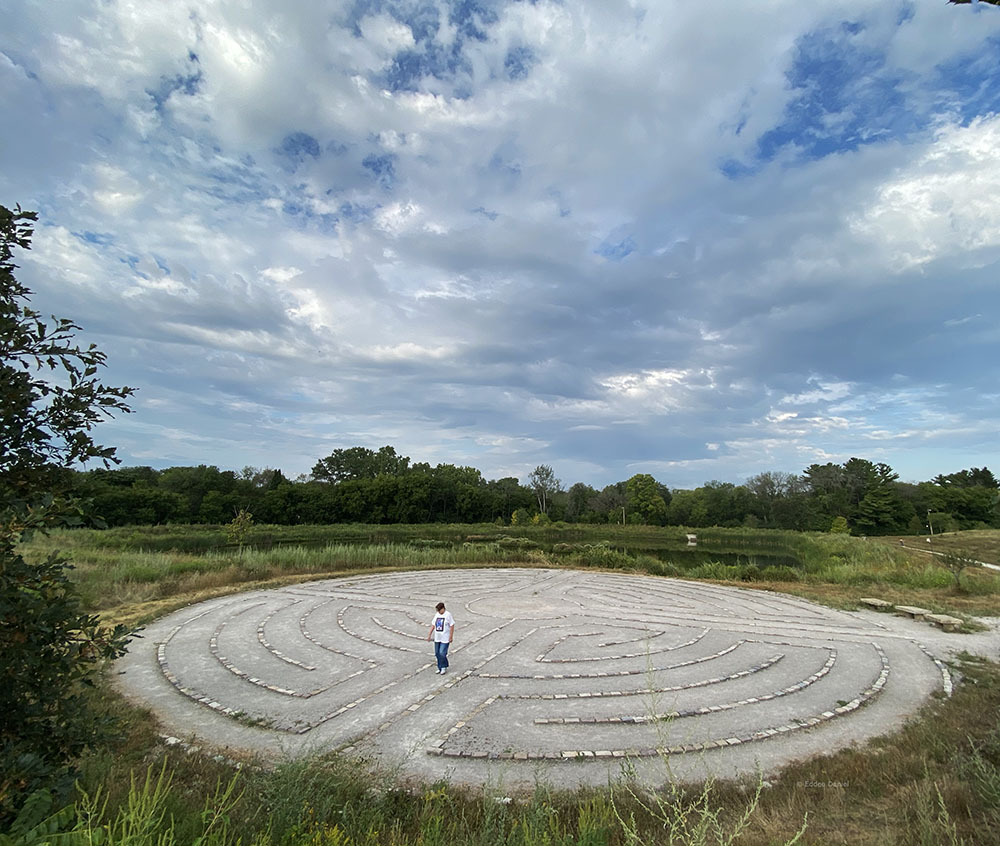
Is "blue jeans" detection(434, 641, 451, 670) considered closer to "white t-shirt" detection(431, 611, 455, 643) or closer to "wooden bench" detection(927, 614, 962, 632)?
"white t-shirt" detection(431, 611, 455, 643)

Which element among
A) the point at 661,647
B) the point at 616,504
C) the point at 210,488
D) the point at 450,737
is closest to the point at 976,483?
the point at 616,504

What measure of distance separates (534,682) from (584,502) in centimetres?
8938

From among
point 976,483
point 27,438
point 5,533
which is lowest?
point 5,533

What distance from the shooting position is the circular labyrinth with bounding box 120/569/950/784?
21.5 feet

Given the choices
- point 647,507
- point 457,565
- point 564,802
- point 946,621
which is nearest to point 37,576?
point 564,802

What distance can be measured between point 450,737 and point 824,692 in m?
6.23

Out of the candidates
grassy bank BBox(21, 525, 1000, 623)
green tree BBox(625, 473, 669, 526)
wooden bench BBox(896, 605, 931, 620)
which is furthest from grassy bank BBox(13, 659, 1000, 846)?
green tree BBox(625, 473, 669, 526)

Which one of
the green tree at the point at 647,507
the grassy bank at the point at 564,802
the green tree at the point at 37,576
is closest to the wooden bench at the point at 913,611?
the grassy bank at the point at 564,802

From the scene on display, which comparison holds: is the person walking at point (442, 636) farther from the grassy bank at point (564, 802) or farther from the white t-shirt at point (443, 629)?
the grassy bank at point (564, 802)

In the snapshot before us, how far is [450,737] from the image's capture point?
6816 millimetres

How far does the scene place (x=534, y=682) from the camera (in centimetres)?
898

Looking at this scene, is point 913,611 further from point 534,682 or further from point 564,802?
point 564,802

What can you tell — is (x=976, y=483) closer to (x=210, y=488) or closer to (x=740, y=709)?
(x=740, y=709)

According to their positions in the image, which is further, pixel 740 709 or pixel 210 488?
pixel 210 488
